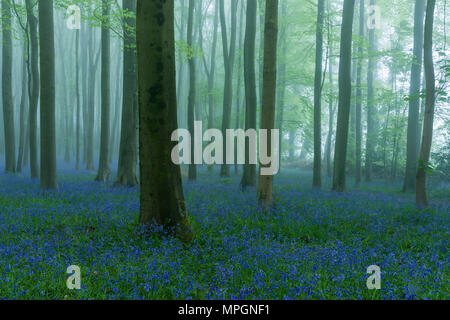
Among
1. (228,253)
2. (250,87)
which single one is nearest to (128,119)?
(250,87)

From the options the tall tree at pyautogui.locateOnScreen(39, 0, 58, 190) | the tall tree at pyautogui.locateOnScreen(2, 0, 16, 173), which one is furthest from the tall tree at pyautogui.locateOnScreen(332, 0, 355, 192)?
the tall tree at pyautogui.locateOnScreen(2, 0, 16, 173)

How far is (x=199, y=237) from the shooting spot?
16.6 ft

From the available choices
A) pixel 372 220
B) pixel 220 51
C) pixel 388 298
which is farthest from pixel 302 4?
pixel 388 298

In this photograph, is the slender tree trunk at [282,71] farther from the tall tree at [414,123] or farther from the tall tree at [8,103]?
the tall tree at [8,103]

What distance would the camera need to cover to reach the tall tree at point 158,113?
4805mm

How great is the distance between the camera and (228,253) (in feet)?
14.7

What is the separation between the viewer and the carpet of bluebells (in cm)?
329

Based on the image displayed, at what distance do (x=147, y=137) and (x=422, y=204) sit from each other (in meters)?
7.77

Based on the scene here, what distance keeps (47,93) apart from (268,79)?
23.9ft

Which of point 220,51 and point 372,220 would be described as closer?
point 372,220

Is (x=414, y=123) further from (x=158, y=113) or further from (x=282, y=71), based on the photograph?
(x=158, y=113)

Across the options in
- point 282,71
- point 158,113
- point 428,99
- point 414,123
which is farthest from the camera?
point 282,71

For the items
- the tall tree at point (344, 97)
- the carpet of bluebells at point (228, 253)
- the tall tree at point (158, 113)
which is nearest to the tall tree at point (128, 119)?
the carpet of bluebells at point (228, 253)
